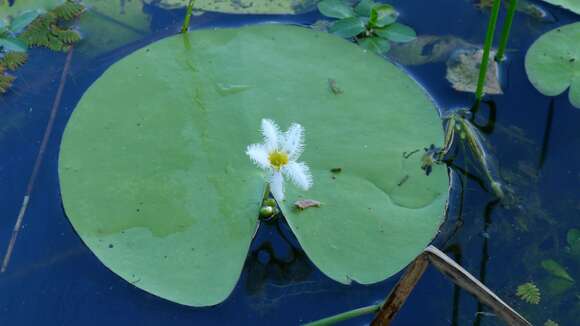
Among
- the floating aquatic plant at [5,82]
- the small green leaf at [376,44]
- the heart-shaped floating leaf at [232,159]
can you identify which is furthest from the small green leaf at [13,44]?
the small green leaf at [376,44]

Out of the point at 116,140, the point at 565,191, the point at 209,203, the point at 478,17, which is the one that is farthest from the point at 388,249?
the point at 478,17

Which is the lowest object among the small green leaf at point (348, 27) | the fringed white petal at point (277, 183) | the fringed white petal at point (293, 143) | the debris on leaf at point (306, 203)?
the debris on leaf at point (306, 203)

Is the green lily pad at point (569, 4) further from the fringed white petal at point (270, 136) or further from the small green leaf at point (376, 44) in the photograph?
the fringed white petal at point (270, 136)

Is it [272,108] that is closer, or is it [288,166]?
[288,166]

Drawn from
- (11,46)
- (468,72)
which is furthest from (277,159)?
(11,46)

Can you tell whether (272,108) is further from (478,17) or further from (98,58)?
(478,17)

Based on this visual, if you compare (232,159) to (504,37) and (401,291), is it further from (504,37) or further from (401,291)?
(504,37)

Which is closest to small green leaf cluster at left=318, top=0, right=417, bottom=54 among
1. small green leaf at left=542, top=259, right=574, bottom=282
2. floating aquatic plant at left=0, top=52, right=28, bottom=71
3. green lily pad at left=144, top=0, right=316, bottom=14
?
green lily pad at left=144, top=0, right=316, bottom=14
